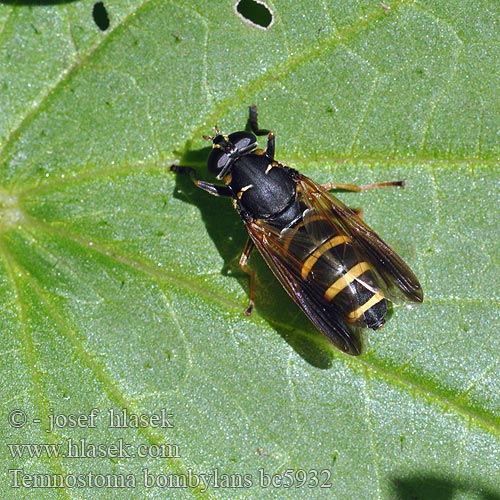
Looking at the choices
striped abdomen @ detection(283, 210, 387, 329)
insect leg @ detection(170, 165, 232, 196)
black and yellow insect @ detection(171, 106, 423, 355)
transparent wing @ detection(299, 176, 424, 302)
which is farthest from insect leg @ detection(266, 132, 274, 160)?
striped abdomen @ detection(283, 210, 387, 329)

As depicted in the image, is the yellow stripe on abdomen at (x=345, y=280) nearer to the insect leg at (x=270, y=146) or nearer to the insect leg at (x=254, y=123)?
the insect leg at (x=270, y=146)

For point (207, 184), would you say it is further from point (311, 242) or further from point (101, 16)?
point (101, 16)

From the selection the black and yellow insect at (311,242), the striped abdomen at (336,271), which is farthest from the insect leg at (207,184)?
the striped abdomen at (336,271)

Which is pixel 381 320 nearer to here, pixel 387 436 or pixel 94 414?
pixel 387 436

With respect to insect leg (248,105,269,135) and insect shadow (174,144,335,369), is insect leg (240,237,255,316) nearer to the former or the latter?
insect shadow (174,144,335,369)

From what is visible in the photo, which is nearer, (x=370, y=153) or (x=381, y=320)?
(x=381, y=320)

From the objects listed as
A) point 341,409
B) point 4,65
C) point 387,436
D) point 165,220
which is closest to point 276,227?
point 165,220
